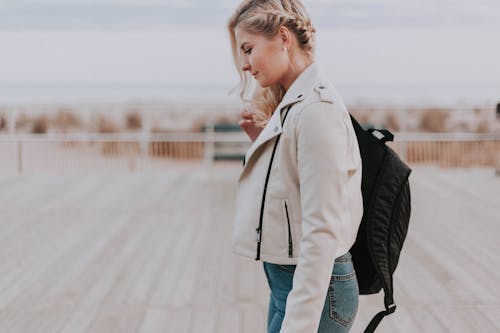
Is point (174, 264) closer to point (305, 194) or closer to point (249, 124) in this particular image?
point (249, 124)

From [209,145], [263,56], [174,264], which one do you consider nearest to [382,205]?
[263,56]

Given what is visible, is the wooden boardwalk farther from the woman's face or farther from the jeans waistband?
the woman's face

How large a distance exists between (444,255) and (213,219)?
71.1 inches

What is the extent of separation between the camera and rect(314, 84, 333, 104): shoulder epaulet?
4.28ft

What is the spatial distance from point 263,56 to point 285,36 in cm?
6

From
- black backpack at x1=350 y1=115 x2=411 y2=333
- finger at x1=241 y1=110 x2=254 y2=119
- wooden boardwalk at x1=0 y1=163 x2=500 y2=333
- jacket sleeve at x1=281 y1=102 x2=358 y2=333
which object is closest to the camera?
Answer: jacket sleeve at x1=281 y1=102 x2=358 y2=333

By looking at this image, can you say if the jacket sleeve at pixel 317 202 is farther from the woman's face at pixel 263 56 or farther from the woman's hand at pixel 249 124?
the woman's hand at pixel 249 124

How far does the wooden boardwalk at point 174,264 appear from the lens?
3.14 meters

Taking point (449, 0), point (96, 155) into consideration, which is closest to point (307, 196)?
point (96, 155)

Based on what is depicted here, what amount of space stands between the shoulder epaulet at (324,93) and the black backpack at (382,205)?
0.67ft

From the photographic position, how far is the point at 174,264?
13.2ft

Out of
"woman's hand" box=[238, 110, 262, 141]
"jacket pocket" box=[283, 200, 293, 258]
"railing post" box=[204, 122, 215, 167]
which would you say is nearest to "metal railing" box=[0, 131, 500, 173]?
"railing post" box=[204, 122, 215, 167]

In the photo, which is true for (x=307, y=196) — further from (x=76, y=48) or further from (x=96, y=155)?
(x=76, y=48)

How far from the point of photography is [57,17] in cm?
9112
